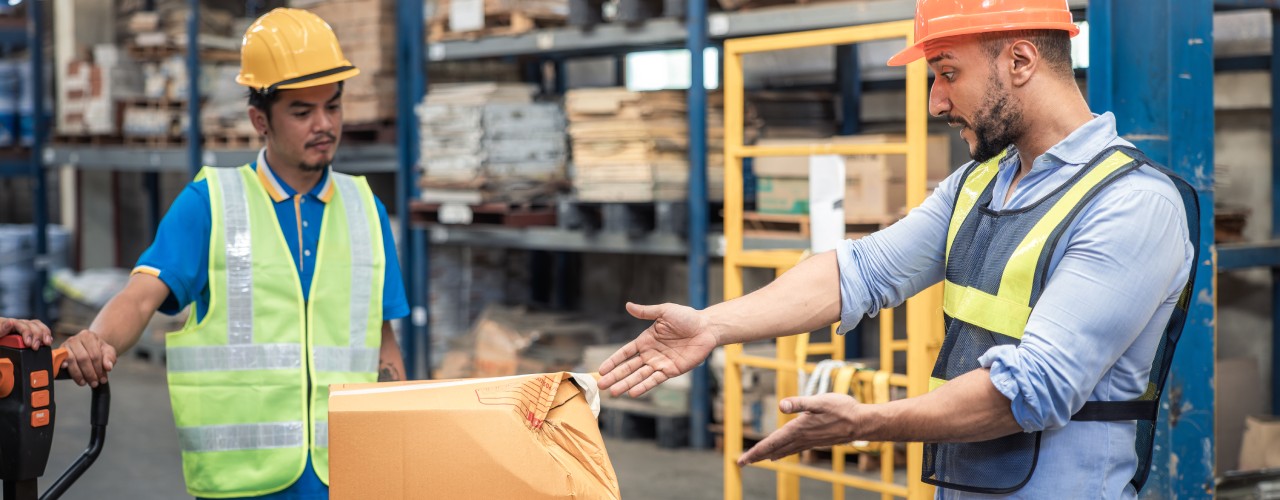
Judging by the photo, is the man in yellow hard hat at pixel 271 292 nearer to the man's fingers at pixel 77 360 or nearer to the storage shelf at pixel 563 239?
the man's fingers at pixel 77 360

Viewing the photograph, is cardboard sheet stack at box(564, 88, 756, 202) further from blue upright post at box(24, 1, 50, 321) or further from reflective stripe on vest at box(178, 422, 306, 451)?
blue upright post at box(24, 1, 50, 321)

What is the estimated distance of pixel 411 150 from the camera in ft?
26.9

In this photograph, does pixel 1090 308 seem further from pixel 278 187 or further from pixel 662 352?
pixel 278 187

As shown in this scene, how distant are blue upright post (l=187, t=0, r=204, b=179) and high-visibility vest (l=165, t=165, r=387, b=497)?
6.67 meters

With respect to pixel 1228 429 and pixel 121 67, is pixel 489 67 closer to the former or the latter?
pixel 121 67

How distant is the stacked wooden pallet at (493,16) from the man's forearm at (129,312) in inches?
180

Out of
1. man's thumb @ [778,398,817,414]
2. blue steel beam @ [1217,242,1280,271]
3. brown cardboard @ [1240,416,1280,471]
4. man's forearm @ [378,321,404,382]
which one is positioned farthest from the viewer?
brown cardboard @ [1240,416,1280,471]

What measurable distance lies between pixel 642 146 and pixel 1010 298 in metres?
4.68

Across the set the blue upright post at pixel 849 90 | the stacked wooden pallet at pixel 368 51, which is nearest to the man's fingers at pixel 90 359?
the blue upright post at pixel 849 90

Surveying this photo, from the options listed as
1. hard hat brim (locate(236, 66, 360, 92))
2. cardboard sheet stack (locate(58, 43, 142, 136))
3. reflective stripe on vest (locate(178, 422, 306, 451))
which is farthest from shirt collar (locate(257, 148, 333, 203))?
cardboard sheet stack (locate(58, 43, 142, 136))

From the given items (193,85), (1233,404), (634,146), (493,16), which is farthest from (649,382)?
(193,85)

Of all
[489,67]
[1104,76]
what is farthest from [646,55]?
[1104,76]

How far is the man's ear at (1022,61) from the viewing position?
2170 mm

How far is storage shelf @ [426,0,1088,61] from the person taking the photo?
583 centimetres
